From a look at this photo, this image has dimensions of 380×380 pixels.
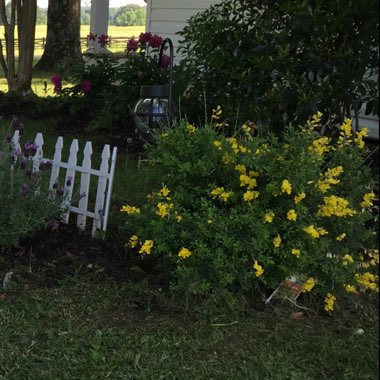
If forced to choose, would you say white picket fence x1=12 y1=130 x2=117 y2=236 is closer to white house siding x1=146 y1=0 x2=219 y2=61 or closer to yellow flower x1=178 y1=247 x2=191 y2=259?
yellow flower x1=178 y1=247 x2=191 y2=259

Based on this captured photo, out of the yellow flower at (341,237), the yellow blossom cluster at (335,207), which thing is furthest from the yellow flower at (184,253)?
the yellow flower at (341,237)

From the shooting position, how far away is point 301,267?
314cm

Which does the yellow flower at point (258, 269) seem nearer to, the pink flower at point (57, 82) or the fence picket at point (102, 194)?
the fence picket at point (102, 194)

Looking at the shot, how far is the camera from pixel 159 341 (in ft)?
9.50

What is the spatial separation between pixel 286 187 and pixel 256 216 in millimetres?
255

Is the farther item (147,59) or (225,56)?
(147,59)

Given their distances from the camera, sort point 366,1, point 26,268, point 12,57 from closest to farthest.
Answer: point 366,1, point 26,268, point 12,57

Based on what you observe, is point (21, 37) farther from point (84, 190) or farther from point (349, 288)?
point (349, 288)

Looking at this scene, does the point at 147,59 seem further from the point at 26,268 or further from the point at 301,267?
the point at 301,267

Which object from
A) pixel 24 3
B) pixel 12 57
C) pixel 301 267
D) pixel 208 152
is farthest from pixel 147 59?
pixel 301 267

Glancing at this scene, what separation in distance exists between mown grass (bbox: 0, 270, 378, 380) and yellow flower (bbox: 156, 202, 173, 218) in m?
0.48

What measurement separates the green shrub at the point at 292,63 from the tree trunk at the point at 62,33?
45.2 feet

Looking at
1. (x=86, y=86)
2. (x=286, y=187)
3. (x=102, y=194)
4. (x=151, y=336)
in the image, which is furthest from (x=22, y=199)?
(x=86, y=86)

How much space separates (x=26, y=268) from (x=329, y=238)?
1897 mm
